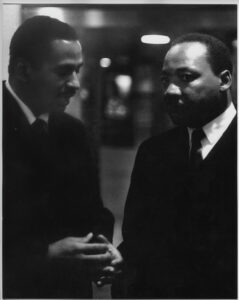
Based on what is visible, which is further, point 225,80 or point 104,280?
point 104,280

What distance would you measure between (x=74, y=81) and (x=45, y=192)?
97cm

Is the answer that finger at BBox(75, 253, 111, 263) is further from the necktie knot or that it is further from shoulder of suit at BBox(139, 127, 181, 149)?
the necktie knot

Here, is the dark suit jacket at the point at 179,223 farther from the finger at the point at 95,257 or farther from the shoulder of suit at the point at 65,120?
the shoulder of suit at the point at 65,120

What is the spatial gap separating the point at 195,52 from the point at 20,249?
7.32ft

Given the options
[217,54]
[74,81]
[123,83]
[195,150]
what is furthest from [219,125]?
[74,81]

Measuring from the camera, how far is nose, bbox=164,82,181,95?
20.6 feet

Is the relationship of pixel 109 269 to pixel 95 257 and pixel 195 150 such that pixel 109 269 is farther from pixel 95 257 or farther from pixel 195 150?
pixel 195 150

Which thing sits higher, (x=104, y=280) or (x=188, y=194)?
(x=188, y=194)

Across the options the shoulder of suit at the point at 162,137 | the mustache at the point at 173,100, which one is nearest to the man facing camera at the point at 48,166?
the shoulder of suit at the point at 162,137

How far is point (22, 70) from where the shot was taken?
6316 mm

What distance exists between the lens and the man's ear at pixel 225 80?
6270mm

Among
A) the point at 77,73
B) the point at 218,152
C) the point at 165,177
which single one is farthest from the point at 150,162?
the point at 77,73

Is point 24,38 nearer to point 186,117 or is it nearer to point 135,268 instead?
point 186,117

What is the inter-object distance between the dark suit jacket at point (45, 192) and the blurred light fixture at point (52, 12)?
2.35 feet
